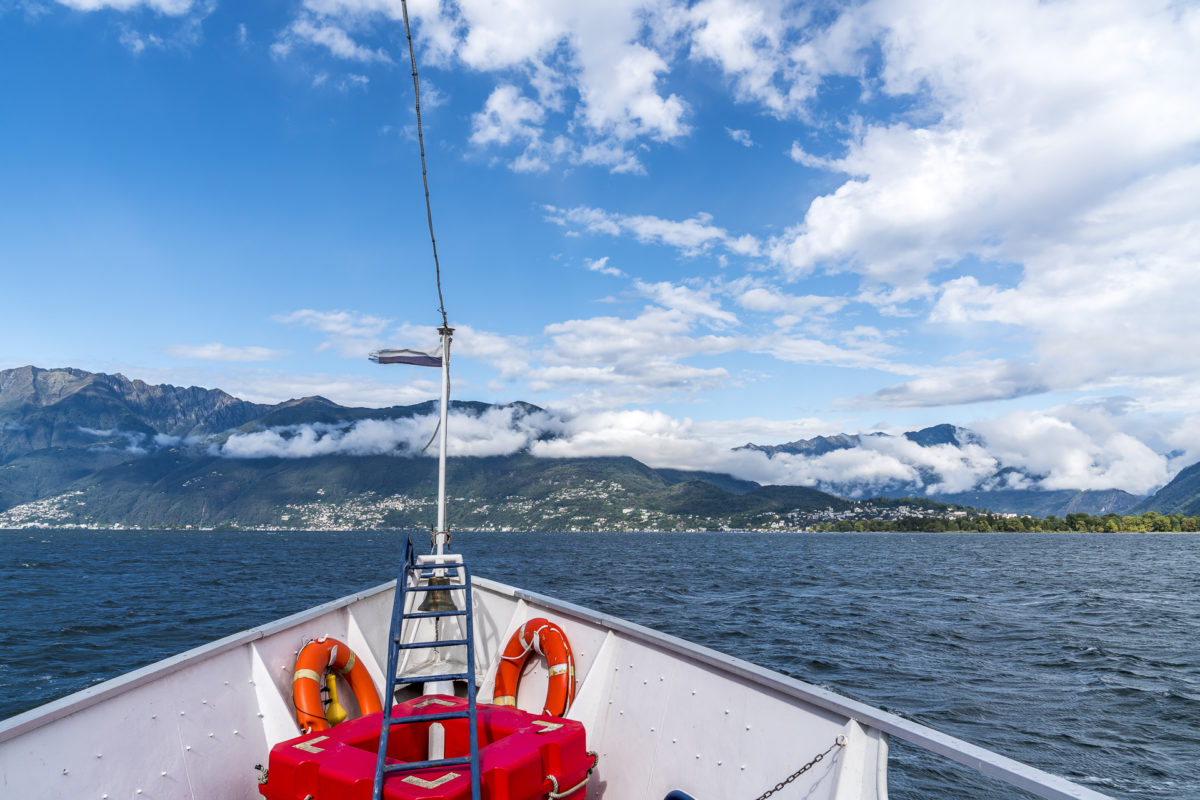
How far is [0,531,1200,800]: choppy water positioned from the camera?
1245cm

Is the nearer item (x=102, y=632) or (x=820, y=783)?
(x=820, y=783)

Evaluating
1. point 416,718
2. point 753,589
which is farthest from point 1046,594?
point 416,718

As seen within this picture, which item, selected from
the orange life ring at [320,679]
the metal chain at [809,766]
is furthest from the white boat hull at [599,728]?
the orange life ring at [320,679]

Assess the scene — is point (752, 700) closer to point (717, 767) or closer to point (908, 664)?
point (717, 767)

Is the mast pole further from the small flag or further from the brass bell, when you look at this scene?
the brass bell

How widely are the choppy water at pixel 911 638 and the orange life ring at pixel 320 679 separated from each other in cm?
Result: 855

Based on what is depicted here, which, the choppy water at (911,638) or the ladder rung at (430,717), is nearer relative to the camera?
Answer: the ladder rung at (430,717)

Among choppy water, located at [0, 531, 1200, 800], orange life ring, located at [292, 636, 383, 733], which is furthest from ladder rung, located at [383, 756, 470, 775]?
choppy water, located at [0, 531, 1200, 800]

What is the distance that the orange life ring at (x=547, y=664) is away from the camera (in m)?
6.77

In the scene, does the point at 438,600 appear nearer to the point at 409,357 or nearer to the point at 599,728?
the point at 599,728

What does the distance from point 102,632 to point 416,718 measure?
91.9 feet

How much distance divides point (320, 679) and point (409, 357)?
18.5ft

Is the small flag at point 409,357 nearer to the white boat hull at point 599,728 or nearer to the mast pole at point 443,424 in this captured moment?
the mast pole at point 443,424

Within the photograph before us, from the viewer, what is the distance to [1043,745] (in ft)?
40.3
